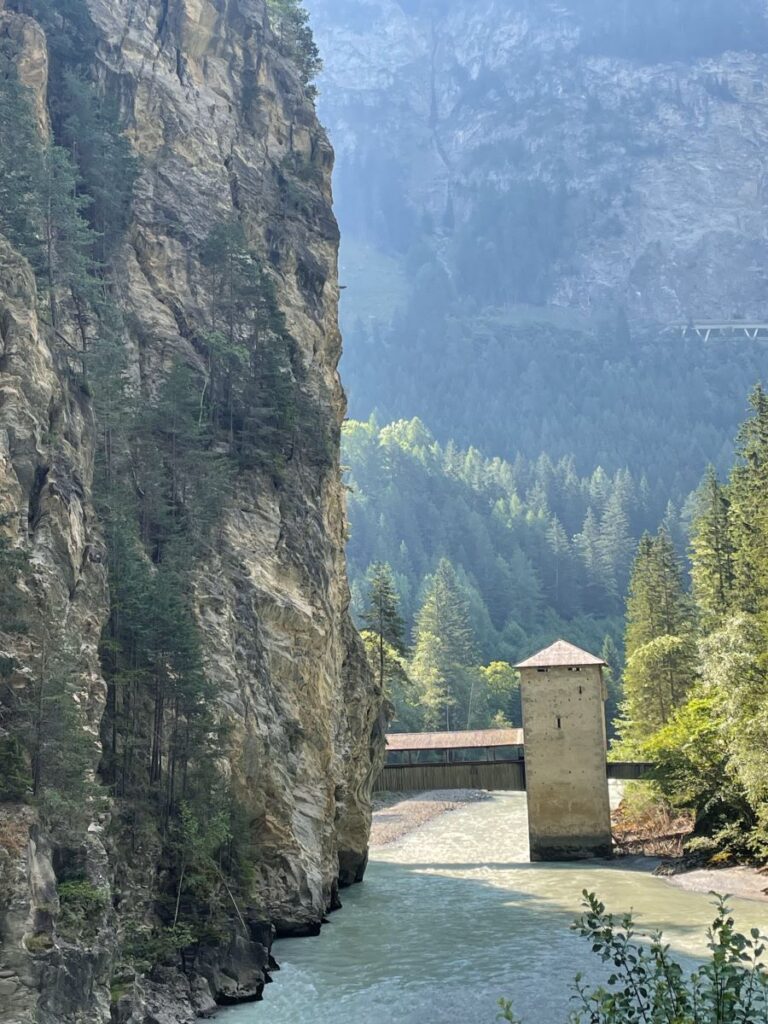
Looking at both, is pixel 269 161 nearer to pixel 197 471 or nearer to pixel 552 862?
pixel 197 471

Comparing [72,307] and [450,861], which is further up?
[72,307]

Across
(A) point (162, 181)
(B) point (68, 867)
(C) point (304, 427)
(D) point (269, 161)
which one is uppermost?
(D) point (269, 161)

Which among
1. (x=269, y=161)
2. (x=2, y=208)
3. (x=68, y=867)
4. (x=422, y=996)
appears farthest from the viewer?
(x=269, y=161)

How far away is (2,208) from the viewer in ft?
98.9

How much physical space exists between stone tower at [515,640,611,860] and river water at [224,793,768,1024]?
165 centimetres

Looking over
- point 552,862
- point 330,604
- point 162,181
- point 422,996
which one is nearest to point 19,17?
point 162,181

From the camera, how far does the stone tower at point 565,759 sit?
50594 mm

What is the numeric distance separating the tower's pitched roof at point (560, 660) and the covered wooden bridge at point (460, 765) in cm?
564

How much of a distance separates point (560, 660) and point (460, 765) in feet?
33.4

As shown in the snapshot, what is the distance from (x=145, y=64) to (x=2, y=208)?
17184mm

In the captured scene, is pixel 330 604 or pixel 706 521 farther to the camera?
pixel 706 521

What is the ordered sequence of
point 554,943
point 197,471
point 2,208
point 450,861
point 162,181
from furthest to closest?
point 450,861
point 162,181
point 197,471
point 554,943
point 2,208

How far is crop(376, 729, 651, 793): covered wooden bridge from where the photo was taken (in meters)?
58.6

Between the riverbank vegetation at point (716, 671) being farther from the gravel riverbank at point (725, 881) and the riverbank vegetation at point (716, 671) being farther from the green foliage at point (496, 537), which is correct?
the green foliage at point (496, 537)
